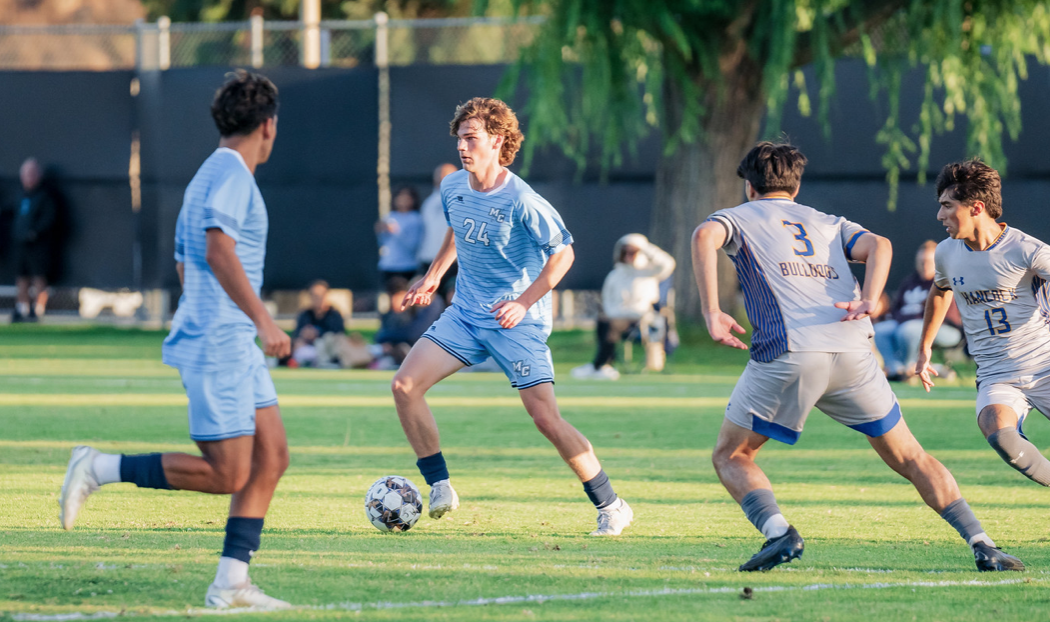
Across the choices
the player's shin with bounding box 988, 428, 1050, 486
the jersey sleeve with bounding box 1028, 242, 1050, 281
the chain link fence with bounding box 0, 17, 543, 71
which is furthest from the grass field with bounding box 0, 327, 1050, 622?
the chain link fence with bounding box 0, 17, 543, 71

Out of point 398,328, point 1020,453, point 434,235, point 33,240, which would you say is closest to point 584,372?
point 398,328

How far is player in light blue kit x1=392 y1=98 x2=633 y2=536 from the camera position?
5.98 metres

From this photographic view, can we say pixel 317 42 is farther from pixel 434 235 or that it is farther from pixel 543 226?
pixel 543 226

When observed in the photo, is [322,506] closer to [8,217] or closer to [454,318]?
[454,318]

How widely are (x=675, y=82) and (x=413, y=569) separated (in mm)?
11332

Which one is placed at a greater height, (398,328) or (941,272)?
(941,272)

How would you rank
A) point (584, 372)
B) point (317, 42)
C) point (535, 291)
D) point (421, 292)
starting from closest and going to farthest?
point (535, 291), point (421, 292), point (584, 372), point (317, 42)

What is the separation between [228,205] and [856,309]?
2.47 m

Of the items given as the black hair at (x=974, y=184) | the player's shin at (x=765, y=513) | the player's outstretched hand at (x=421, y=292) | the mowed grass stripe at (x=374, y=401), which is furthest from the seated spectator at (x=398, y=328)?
the player's shin at (x=765, y=513)

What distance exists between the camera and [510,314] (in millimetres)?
5836

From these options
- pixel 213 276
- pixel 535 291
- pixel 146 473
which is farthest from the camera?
pixel 535 291

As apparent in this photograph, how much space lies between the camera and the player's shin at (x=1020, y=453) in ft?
18.6

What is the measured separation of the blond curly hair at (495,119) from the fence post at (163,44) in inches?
569

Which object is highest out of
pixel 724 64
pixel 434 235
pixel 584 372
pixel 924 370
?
pixel 724 64
